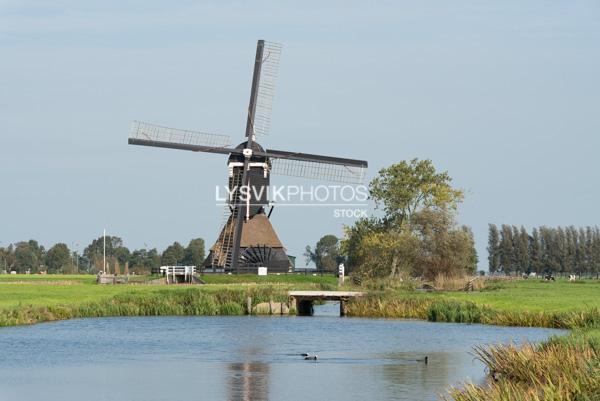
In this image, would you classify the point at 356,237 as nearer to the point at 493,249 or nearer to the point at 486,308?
the point at 486,308

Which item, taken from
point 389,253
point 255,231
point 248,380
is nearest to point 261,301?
point 255,231

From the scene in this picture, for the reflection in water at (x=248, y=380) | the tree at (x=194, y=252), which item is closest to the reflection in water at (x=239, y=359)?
the reflection in water at (x=248, y=380)

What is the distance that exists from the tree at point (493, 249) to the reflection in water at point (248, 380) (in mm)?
115461

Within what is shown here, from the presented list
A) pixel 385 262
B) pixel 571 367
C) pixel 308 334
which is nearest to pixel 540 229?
pixel 385 262

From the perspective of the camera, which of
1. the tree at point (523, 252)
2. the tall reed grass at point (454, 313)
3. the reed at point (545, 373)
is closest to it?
the reed at point (545, 373)

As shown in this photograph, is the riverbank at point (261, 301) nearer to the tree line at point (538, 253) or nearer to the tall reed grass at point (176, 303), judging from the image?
the tall reed grass at point (176, 303)

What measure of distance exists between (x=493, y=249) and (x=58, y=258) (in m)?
68.9

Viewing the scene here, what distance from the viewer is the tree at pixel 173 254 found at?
167 metres

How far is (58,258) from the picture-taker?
177 metres

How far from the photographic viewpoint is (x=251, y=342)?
135 feet

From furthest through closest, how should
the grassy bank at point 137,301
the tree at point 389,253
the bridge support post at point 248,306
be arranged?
the tree at point 389,253
the bridge support post at point 248,306
the grassy bank at point 137,301

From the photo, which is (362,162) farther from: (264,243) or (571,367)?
(571,367)

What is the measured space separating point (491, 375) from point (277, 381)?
6.28m

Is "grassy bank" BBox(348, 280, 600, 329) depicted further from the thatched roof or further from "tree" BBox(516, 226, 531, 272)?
"tree" BBox(516, 226, 531, 272)
